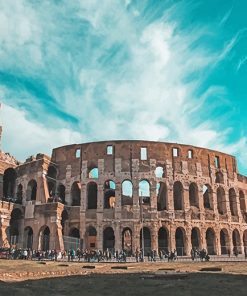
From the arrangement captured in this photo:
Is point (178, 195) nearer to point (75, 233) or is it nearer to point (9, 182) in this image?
point (75, 233)

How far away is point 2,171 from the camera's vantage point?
124 feet

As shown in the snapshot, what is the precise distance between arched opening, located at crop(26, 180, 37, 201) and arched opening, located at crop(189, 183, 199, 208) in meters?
17.8

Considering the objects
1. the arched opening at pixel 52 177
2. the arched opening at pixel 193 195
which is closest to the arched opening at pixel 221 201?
the arched opening at pixel 193 195

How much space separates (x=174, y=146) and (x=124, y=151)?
Result: 5.88 metres

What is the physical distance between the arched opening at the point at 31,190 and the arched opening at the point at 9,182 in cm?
310

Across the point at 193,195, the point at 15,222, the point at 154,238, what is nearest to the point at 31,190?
the point at 15,222

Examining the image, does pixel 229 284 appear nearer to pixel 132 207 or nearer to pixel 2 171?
pixel 132 207

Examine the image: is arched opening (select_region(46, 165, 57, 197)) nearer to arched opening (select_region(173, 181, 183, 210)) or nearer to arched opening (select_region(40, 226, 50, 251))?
arched opening (select_region(40, 226, 50, 251))

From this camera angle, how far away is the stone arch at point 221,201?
40.6 metres

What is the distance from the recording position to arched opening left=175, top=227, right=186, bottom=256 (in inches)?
1424

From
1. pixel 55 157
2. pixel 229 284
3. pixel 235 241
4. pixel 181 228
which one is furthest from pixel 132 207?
pixel 229 284

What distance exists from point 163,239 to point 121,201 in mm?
6584

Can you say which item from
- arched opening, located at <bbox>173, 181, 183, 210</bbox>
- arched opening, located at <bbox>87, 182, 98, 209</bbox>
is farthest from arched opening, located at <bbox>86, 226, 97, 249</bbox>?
arched opening, located at <bbox>173, 181, 183, 210</bbox>

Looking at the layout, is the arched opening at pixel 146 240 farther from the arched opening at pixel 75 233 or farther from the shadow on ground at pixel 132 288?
the shadow on ground at pixel 132 288
